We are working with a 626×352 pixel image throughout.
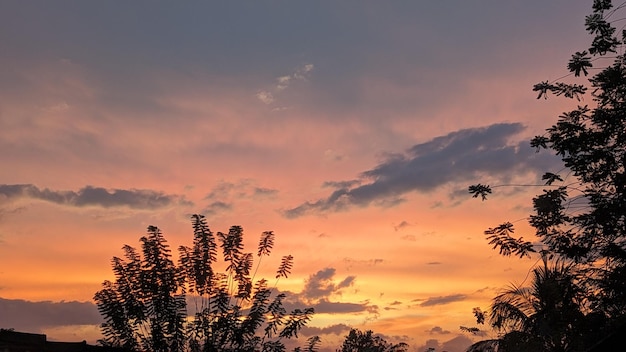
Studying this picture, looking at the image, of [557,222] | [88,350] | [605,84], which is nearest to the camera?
[605,84]

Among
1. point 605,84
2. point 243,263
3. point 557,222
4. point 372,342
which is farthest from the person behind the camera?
point 372,342

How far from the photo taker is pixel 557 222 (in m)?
17.1

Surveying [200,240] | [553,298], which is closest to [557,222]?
[553,298]

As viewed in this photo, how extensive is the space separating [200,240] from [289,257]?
3.31 m

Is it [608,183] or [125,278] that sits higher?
[608,183]

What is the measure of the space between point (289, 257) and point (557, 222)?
9293 millimetres

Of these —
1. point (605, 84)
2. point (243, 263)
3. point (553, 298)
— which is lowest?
point (553, 298)

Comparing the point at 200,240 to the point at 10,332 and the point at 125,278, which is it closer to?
the point at 125,278

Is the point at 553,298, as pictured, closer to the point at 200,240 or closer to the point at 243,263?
the point at 243,263

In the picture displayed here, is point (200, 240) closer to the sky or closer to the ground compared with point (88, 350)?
closer to the sky

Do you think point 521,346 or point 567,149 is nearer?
point 567,149

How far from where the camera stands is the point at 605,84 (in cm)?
1603

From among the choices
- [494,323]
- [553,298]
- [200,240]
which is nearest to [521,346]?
[494,323]

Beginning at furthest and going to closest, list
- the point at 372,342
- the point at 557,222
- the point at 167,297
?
the point at 372,342
the point at 167,297
the point at 557,222
